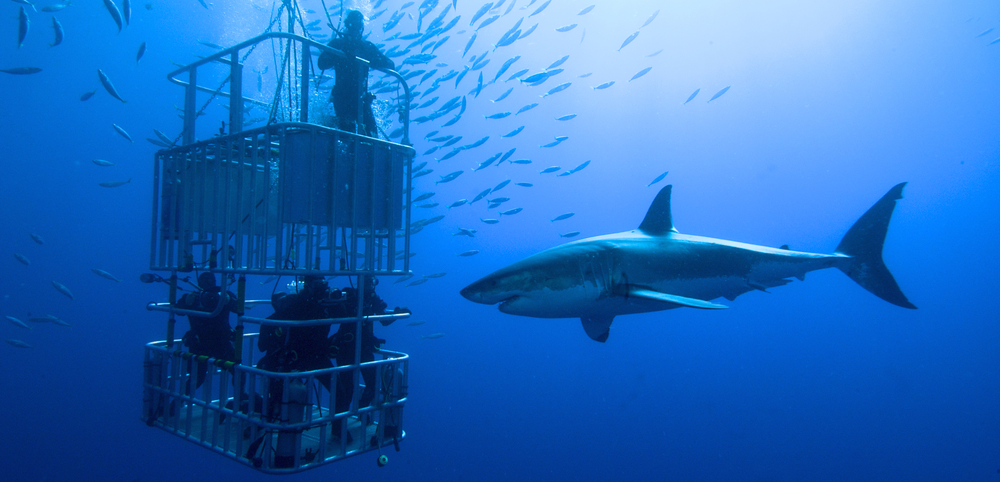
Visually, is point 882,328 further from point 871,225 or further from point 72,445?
point 72,445

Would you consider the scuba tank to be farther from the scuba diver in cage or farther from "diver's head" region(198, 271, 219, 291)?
"diver's head" region(198, 271, 219, 291)

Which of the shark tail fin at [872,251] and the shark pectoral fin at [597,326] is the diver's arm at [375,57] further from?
the shark tail fin at [872,251]

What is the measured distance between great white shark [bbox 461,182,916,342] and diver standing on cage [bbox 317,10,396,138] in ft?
7.40

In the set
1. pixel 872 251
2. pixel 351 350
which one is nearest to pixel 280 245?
pixel 351 350

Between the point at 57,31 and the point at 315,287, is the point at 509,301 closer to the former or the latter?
the point at 315,287

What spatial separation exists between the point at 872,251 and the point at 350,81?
19.7ft

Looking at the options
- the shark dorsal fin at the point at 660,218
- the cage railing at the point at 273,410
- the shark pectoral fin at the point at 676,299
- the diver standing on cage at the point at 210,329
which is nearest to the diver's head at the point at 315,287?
the cage railing at the point at 273,410

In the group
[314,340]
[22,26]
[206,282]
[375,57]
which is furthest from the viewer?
[22,26]

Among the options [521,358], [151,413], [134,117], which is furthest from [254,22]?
[134,117]

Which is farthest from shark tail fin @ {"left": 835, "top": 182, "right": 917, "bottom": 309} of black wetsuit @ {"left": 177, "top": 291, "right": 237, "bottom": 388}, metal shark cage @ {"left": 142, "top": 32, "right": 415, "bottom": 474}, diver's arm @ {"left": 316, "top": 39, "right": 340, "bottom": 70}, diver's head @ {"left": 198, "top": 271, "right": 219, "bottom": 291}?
diver's head @ {"left": 198, "top": 271, "right": 219, "bottom": 291}

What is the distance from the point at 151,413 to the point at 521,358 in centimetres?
5835

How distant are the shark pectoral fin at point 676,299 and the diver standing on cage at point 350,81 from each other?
117 inches

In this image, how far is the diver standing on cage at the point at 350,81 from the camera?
4398 millimetres

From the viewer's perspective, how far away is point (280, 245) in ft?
10.9
